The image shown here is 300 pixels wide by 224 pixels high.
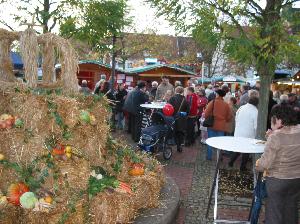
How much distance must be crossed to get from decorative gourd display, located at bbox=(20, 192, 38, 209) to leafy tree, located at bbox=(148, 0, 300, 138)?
326 cm

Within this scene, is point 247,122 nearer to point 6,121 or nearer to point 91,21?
point 6,121

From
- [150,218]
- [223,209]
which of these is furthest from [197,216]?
[150,218]

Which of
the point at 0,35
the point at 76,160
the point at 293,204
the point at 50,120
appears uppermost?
the point at 0,35

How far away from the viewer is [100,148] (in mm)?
5312

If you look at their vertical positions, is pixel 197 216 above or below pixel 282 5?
below

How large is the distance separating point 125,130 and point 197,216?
27.0 ft

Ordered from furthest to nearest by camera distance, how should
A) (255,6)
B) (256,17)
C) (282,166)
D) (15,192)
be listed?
(255,6) → (256,17) → (282,166) → (15,192)

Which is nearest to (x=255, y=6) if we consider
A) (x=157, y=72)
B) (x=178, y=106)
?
(x=178, y=106)

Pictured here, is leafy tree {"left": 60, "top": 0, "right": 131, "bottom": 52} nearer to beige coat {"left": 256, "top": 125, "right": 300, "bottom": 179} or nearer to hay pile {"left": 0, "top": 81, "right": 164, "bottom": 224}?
hay pile {"left": 0, "top": 81, "right": 164, "bottom": 224}

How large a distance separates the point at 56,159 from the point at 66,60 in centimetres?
148

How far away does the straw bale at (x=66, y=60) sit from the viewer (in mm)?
5441

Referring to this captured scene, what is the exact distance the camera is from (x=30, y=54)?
16.9 ft

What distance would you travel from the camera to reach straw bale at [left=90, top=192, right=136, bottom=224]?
4613 millimetres

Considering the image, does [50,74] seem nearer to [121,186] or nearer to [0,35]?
[0,35]
